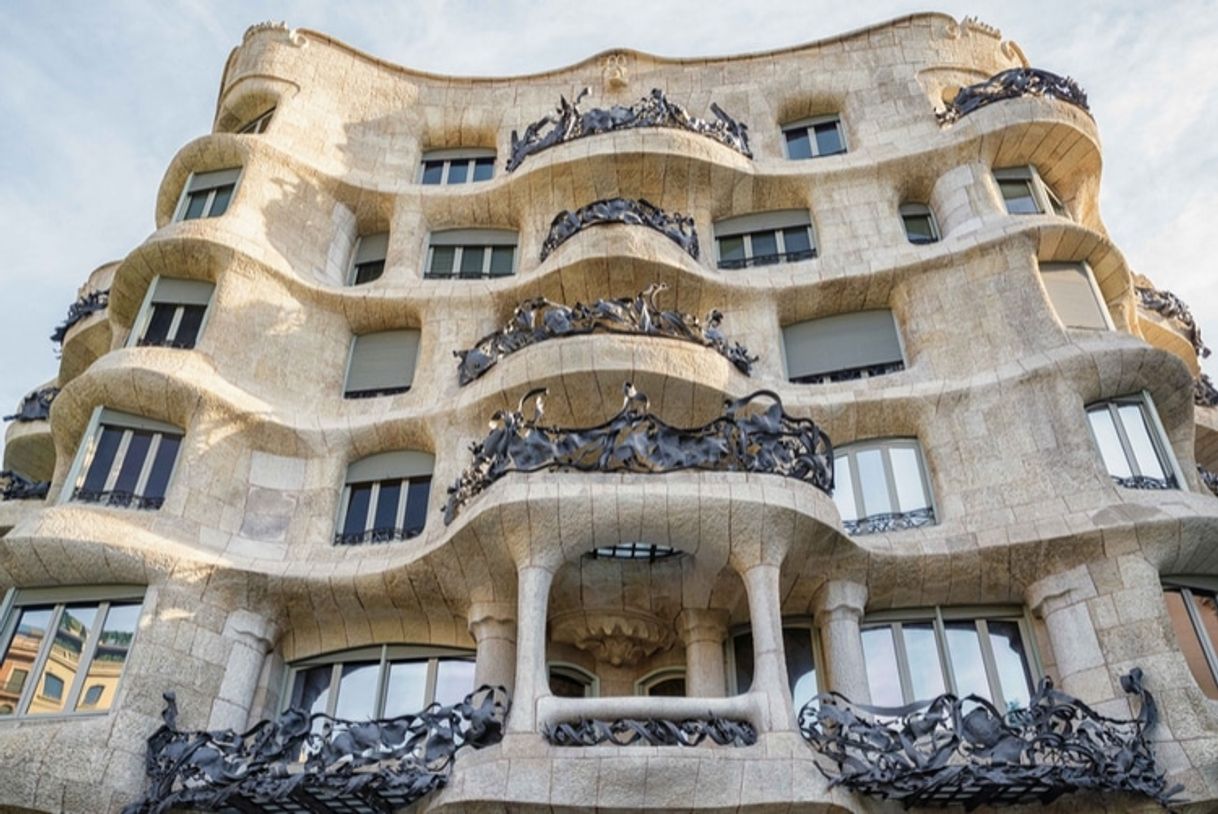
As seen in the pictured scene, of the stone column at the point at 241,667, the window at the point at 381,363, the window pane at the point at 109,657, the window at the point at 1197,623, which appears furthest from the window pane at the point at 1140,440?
the window pane at the point at 109,657

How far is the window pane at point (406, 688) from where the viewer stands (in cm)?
1195

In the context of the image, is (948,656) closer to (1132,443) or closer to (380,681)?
(1132,443)

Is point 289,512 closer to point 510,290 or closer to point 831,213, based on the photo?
point 510,290

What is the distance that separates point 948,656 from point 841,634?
1.39 metres

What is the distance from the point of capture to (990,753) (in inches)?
374

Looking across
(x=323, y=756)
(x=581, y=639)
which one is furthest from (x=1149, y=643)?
(x=323, y=756)

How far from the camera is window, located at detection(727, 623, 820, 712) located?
11.6 metres

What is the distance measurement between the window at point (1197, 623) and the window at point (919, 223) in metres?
6.70

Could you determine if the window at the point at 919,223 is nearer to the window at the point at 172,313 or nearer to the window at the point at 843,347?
the window at the point at 843,347

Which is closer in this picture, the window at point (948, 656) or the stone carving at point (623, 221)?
the window at point (948, 656)

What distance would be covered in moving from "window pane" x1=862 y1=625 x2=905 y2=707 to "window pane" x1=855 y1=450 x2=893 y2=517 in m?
1.62

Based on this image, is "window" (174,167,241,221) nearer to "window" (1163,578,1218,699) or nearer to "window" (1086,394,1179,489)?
"window" (1086,394,1179,489)

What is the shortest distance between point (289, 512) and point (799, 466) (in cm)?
695

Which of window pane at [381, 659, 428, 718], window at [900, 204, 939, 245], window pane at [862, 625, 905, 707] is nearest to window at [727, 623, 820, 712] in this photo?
window pane at [862, 625, 905, 707]
